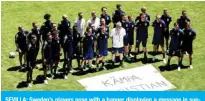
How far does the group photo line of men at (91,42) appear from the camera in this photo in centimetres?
2202

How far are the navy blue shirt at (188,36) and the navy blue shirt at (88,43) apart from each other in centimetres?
415

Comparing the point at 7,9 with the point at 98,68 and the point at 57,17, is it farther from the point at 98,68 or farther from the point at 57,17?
the point at 98,68

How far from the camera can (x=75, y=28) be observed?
23.7 metres

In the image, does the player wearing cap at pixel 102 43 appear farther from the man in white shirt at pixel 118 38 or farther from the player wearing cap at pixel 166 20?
the player wearing cap at pixel 166 20

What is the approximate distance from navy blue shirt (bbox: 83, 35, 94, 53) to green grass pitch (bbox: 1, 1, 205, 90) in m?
1.13

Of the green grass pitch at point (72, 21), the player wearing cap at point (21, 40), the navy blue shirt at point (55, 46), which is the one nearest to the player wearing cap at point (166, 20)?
the green grass pitch at point (72, 21)

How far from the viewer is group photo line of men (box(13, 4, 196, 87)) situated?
22016mm

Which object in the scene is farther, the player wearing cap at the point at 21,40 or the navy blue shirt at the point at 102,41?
the navy blue shirt at the point at 102,41

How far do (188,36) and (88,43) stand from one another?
4.44 m

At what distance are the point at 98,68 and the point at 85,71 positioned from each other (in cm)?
60

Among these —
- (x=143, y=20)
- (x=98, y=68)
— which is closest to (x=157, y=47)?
(x=143, y=20)

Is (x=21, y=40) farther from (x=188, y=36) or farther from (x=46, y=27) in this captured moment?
(x=188, y=36)

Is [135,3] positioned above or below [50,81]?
above

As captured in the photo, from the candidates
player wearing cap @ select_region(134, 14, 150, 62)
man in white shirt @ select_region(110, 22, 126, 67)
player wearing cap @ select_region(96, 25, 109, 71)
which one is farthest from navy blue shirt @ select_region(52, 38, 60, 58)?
player wearing cap @ select_region(134, 14, 150, 62)
